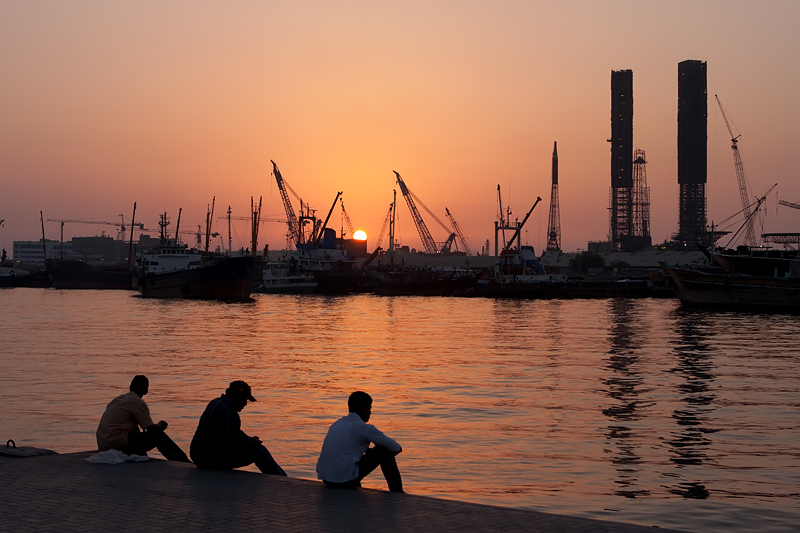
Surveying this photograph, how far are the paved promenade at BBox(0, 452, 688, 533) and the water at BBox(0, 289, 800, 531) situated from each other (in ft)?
12.3

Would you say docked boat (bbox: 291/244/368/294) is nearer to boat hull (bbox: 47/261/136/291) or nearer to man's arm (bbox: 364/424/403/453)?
boat hull (bbox: 47/261/136/291)

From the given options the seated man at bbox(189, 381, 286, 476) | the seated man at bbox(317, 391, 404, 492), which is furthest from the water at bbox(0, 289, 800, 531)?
the seated man at bbox(189, 381, 286, 476)

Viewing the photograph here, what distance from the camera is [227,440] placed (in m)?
12.5

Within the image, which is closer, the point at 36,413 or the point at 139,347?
the point at 36,413

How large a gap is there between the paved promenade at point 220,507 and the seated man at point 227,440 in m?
0.25

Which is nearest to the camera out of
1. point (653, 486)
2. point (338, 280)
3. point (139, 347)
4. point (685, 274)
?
point (653, 486)

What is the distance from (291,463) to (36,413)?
1013cm

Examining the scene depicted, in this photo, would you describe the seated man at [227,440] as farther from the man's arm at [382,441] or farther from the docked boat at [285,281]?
the docked boat at [285,281]

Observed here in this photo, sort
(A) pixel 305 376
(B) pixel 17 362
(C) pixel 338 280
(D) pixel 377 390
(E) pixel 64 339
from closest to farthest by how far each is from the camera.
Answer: (D) pixel 377 390
(A) pixel 305 376
(B) pixel 17 362
(E) pixel 64 339
(C) pixel 338 280

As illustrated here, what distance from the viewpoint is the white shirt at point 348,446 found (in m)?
11.6

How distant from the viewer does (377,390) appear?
28.8 m

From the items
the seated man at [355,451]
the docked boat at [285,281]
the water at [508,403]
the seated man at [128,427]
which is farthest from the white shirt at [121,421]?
the docked boat at [285,281]

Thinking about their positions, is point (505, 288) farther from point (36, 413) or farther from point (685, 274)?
point (36, 413)

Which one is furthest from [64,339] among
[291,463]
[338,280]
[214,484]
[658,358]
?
[338,280]
